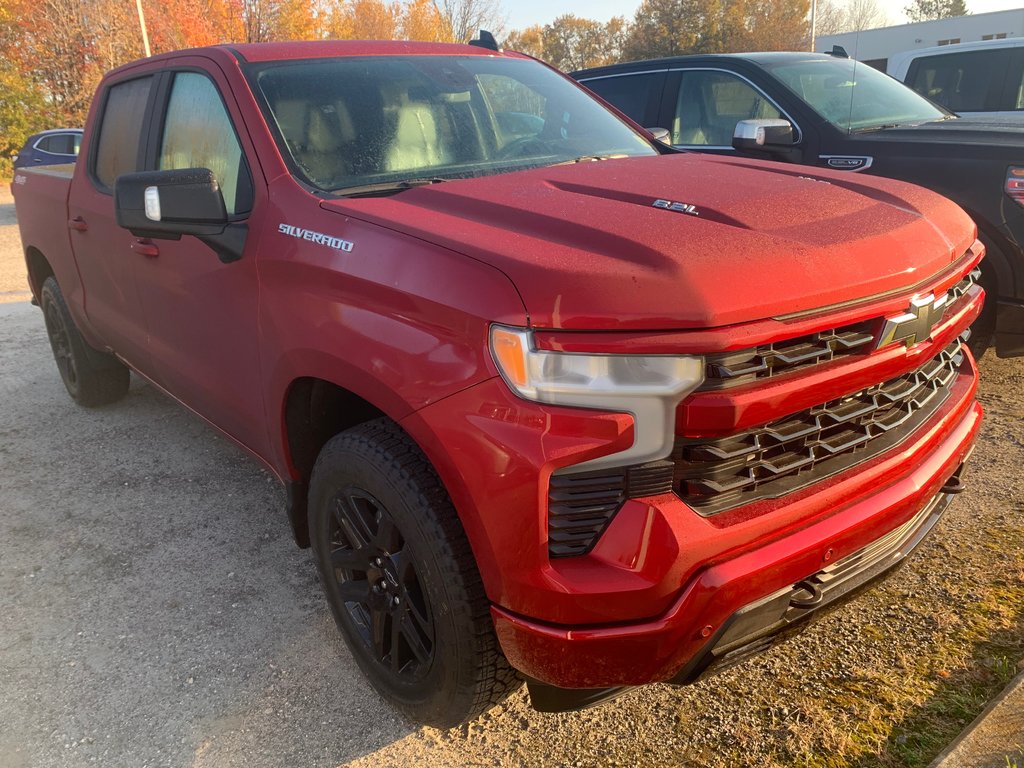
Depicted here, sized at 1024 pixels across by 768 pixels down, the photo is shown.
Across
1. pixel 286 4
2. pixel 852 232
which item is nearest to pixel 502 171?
pixel 852 232

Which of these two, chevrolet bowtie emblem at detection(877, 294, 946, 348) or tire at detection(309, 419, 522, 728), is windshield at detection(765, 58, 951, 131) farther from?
tire at detection(309, 419, 522, 728)

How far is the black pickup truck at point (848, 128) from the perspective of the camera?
13.0 ft

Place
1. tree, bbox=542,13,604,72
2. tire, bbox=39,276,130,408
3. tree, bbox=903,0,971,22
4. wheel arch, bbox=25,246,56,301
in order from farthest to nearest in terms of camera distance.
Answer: tree, bbox=542,13,604,72 < tree, bbox=903,0,971,22 < wheel arch, bbox=25,246,56,301 < tire, bbox=39,276,130,408

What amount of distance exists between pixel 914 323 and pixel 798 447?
1.49 ft

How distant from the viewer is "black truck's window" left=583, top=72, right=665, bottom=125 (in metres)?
5.99

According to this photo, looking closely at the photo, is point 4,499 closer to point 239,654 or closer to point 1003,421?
point 239,654

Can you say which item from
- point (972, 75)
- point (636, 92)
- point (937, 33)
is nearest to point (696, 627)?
point (636, 92)

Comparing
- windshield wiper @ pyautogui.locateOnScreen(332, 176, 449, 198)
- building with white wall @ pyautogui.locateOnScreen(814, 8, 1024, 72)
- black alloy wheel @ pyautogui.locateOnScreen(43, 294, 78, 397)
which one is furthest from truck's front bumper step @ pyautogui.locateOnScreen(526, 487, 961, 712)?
building with white wall @ pyautogui.locateOnScreen(814, 8, 1024, 72)

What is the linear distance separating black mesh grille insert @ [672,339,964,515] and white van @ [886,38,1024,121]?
20.5 ft

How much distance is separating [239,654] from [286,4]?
4047 cm

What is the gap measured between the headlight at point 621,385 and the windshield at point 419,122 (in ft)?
3.60

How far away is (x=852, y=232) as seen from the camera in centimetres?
198

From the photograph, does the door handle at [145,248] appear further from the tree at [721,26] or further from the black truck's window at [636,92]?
the tree at [721,26]

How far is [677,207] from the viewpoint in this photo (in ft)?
6.97
